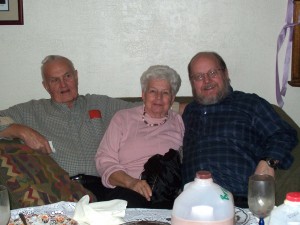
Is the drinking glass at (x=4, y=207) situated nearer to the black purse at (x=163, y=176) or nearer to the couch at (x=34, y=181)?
the couch at (x=34, y=181)

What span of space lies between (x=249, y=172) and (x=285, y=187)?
201 millimetres

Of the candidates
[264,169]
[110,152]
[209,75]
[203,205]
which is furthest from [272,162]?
[203,205]

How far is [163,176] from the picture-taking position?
2234mm

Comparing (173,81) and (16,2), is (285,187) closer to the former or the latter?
(173,81)

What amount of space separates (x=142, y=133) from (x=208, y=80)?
46cm

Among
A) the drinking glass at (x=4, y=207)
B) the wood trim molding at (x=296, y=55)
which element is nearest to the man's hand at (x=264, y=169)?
the wood trim molding at (x=296, y=55)

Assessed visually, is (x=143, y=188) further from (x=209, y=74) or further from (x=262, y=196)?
(x=262, y=196)

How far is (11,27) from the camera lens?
116 inches

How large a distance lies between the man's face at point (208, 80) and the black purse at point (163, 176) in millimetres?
376

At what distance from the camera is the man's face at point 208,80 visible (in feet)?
8.13

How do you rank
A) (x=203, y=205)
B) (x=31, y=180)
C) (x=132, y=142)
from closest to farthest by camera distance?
(x=203, y=205), (x=31, y=180), (x=132, y=142)

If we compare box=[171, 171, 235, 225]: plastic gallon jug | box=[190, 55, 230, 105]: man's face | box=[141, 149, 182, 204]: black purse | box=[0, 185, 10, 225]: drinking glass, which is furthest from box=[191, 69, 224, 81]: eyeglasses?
box=[0, 185, 10, 225]: drinking glass

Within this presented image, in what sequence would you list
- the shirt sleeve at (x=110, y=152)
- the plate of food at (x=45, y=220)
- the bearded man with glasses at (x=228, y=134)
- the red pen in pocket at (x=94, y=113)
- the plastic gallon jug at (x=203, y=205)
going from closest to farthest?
the plastic gallon jug at (x=203, y=205) → the plate of food at (x=45, y=220) → the bearded man with glasses at (x=228, y=134) → the shirt sleeve at (x=110, y=152) → the red pen in pocket at (x=94, y=113)

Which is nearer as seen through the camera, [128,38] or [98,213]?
[98,213]
